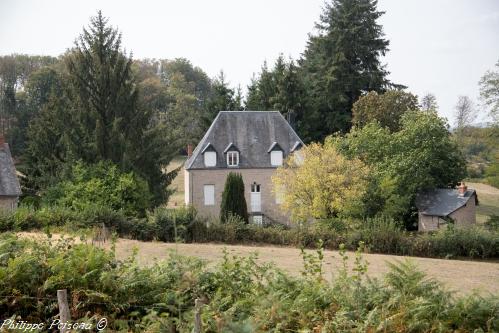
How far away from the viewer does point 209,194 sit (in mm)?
35312

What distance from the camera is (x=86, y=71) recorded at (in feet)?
98.6

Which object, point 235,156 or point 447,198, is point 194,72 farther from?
point 447,198

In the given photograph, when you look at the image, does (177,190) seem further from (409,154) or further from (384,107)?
(409,154)

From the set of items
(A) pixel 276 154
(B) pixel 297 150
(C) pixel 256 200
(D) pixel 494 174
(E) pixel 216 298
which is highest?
(B) pixel 297 150

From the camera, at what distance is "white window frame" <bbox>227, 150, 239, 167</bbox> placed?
1390 inches

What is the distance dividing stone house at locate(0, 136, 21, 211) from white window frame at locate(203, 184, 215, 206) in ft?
36.9

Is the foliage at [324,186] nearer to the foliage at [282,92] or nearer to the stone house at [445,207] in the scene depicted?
the stone house at [445,207]

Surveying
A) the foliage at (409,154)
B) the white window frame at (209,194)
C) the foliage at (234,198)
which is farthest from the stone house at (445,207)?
the white window frame at (209,194)

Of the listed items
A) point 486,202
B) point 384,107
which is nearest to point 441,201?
point 384,107

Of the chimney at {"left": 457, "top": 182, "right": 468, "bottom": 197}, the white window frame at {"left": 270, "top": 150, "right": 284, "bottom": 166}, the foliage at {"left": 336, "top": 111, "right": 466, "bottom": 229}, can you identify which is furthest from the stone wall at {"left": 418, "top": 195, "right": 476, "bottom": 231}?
the white window frame at {"left": 270, "top": 150, "right": 284, "bottom": 166}

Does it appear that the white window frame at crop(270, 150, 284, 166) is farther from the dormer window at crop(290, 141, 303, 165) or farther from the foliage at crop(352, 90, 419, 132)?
the foliage at crop(352, 90, 419, 132)

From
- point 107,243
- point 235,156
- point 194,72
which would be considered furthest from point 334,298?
point 194,72

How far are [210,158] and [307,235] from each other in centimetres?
1326

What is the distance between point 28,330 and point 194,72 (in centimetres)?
6661
